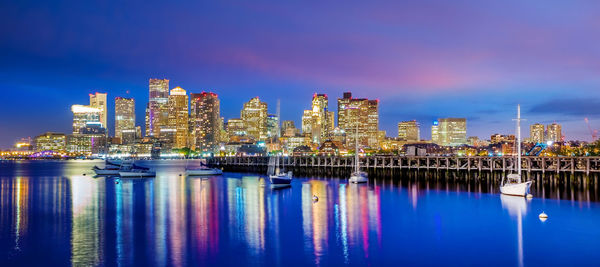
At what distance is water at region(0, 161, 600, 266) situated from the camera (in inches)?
1075

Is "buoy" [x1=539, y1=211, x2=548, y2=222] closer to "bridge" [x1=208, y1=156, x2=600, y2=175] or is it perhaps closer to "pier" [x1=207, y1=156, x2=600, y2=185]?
"pier" [x1=207, y1=156, x2=600, y2=185]

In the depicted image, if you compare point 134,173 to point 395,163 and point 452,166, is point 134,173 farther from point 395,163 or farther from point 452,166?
point 452,166

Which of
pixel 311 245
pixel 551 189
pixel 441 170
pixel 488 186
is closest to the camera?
pixel 311 245

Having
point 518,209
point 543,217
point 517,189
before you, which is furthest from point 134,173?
point 543,217

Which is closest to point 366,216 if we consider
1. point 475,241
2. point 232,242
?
point 475,241

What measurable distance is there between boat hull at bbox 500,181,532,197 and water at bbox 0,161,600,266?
2552 mm

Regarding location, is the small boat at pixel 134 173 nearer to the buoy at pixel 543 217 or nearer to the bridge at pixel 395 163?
the bridge at pixel 395 163

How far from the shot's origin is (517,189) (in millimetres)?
53281

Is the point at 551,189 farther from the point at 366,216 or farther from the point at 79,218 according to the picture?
the point at 79,218

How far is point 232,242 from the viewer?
30.9 m

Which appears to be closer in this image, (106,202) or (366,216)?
(366,216)

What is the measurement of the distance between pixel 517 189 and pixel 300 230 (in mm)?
29518

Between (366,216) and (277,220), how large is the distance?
7.82 meters

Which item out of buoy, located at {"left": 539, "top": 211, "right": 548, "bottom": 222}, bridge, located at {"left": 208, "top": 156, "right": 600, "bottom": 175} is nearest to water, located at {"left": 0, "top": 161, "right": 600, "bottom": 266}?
buoy, located at {"left": 539, "top": 211, "right": 548, "bottom": 222}
